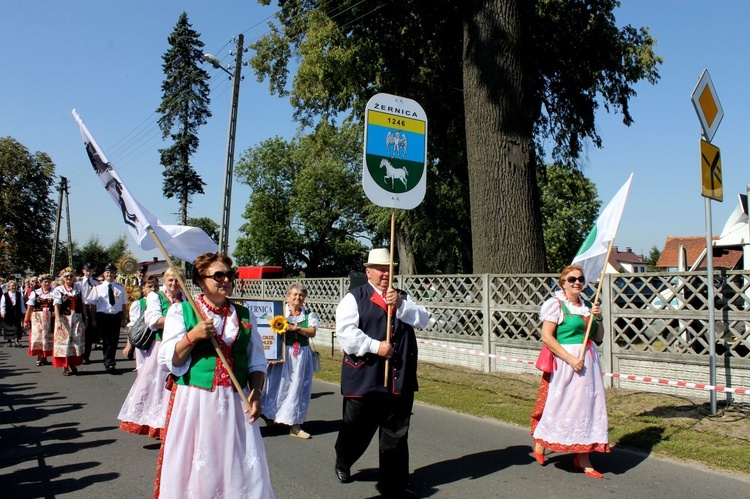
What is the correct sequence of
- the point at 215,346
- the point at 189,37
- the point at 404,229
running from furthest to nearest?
1. the point at 189,37
2. the point at 404,229
3. the point at 215,346

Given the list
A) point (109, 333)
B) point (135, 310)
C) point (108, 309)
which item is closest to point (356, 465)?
point (135, 310)

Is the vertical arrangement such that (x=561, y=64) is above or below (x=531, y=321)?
Result: above

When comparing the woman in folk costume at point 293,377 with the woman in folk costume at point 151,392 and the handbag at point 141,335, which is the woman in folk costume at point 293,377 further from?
the handbag at point 141,335

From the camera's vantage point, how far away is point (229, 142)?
20688 millimetres

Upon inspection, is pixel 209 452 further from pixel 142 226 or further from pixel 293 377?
pixel 293 377

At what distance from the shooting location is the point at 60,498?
516 cm

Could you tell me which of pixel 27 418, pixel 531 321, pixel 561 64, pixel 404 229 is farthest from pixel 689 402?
pixel 404 229

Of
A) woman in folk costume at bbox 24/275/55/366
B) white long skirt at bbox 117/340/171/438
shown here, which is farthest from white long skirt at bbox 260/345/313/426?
woman in folk costume at bbox 24/275/55/366

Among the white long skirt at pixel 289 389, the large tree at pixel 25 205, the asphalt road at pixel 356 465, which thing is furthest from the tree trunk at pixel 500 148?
the large tree at pixel 25 205

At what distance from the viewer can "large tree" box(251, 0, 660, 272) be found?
40.5 feet

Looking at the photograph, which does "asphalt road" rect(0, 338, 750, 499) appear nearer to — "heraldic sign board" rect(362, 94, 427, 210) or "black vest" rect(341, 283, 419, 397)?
"black vest" rect(341, 283, 419, 397)

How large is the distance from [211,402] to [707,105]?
23.9 feet

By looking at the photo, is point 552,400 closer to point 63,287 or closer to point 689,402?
point 689,402

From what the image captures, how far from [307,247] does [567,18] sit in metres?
43.7
